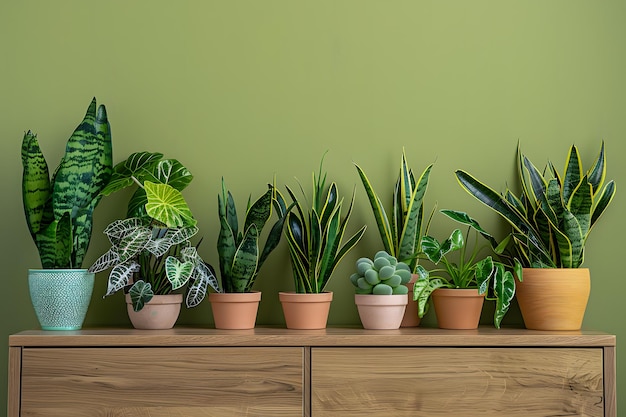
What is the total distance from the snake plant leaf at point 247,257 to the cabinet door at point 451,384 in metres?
0.31

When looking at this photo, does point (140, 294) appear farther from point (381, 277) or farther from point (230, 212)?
point (381, 277)

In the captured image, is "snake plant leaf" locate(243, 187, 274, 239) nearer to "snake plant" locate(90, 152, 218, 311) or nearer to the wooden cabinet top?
"snake plant" locate(90, 152, 218, 311)

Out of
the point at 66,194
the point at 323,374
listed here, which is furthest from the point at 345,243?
the point at 66,194

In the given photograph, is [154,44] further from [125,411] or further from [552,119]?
[552,119]

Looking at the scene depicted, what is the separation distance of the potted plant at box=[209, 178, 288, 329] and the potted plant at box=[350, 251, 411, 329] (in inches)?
10.6

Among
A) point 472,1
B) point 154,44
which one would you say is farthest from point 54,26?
point 472,1

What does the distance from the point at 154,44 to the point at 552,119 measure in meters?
1.20

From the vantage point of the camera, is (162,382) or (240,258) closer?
(162,382)

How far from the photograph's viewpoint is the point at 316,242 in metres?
1.82

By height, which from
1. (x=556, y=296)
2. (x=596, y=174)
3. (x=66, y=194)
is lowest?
(x=556, y=296)

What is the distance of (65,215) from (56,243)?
0.25ft

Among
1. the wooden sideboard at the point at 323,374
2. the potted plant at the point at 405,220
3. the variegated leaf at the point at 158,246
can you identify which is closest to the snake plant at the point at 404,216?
the potted plant at the point at 405,220

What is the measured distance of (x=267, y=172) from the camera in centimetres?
197

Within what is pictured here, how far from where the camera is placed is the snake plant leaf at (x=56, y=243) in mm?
1744
